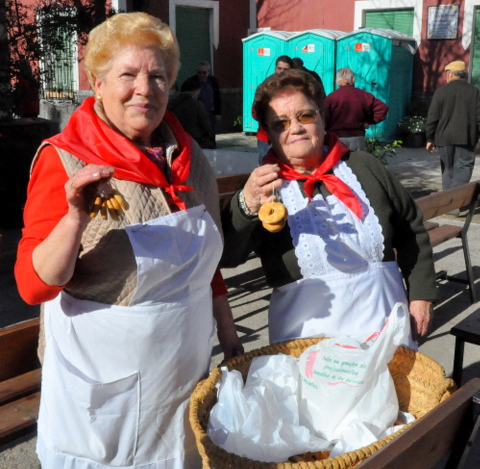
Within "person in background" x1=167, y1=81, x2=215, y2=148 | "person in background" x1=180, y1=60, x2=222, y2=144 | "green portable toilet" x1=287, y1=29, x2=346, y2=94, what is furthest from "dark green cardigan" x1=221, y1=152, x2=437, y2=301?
"green portable toilet" x1=287, y1=29, x2=346, y2=94

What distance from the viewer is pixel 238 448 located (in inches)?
65.8

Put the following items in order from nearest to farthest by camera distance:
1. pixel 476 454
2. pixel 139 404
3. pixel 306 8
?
pixel 139 404, pixel 476 454, pixel 306 8

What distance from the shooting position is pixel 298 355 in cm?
205

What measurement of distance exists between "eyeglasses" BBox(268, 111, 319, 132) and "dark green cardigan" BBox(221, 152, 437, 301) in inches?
8.7

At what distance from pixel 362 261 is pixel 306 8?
50.1 ft

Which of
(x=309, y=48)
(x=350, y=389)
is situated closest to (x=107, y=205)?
(x=350, y=389)

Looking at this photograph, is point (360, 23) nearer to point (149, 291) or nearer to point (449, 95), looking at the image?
point (449, 95)

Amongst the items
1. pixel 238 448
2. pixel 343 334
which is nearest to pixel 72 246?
pixel 238 448

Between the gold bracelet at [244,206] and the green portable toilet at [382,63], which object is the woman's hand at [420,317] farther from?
the green portable toilet at [382,63]

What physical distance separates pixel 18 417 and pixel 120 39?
1.34 metres

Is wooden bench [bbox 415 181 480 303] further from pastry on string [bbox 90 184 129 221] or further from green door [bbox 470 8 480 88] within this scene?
green door [bbox 470 8 480 88]

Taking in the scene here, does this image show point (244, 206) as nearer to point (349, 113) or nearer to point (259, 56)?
point (349, 113)

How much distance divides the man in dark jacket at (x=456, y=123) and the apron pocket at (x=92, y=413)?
24.0ft

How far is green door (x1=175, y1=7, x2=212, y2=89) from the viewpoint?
→ 51.6 feet
